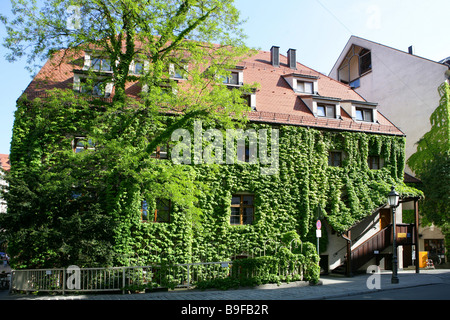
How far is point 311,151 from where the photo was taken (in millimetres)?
20594

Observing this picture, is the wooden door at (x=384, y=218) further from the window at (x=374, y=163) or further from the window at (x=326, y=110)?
the window at (x=326, y=110)

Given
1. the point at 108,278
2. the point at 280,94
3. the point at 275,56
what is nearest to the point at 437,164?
the point at 280,94

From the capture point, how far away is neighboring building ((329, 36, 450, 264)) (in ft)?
90.4

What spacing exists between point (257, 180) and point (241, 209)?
5.76 ft

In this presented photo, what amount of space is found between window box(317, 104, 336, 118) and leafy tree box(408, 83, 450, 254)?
8.29m

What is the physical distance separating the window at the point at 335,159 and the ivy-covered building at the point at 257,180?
0.06 meters

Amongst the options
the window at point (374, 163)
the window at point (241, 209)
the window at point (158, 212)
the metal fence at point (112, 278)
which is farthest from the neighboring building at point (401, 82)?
the window at point (158, 212)

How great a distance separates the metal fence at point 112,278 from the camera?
13781 millimetres

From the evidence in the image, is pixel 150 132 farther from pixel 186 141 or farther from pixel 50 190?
pixel 50 190

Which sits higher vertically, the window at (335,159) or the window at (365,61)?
the window at (365,61)

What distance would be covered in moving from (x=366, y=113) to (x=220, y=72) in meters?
13.6

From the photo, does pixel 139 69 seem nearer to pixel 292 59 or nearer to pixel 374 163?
pixel 292 59

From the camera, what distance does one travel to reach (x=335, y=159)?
21766 mm
